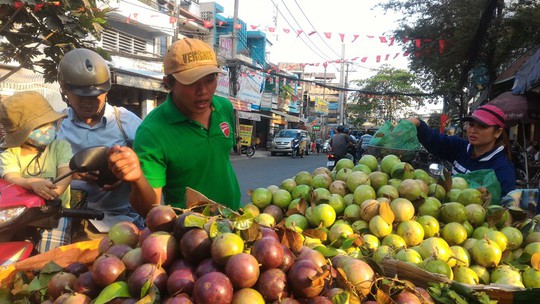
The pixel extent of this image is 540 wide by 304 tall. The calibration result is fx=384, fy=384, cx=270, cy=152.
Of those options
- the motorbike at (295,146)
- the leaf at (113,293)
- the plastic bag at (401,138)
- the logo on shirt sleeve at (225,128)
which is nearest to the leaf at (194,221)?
the leaf at (113,293)

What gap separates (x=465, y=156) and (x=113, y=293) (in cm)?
344

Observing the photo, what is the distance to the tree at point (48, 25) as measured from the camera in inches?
153

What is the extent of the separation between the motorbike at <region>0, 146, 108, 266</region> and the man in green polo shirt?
26 centimetres

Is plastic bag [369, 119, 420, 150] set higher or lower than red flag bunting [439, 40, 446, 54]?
lower

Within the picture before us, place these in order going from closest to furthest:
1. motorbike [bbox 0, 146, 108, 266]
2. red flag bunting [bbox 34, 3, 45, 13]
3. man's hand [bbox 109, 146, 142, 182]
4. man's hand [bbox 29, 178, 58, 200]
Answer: man's hand [bbox 109, 146, 142, 182]
motorbike [bbox 0, 146, 108, 266]
man's hand [bbox 29, 178, 58, 200]
red flag bunting [bbox 34, 3, 45, 13]

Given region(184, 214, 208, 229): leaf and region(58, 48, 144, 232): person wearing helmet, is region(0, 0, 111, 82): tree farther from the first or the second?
region(184, 214, 208, 229): leaf

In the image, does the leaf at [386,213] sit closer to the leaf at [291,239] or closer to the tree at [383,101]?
the leaf at [291,239]

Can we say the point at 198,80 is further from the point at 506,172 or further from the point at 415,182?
the point at 506,172

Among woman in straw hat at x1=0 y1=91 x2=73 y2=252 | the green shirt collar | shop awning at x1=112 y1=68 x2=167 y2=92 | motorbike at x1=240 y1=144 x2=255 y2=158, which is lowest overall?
motorbike at x1=240 y1=144 x2=255 y2=158

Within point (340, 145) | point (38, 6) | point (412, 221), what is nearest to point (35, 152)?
point (38, 6)

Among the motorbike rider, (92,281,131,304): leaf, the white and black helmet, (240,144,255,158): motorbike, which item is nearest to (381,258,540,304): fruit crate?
(92,281,131,304): leaf

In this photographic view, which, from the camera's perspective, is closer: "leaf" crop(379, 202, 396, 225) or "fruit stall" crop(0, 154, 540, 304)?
"fruit stall" crop(0, 154, 540, 304)

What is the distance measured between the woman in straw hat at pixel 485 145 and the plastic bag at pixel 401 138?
152 mm

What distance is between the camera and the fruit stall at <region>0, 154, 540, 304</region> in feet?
4.50
